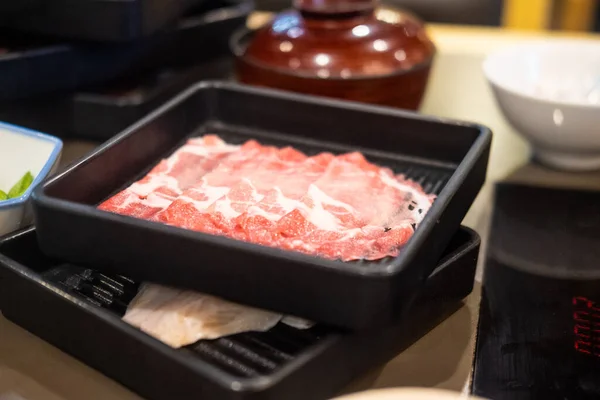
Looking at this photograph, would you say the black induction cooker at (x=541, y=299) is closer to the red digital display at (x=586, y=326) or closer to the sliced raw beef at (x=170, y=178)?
the red digital display at (x=586, y=326)

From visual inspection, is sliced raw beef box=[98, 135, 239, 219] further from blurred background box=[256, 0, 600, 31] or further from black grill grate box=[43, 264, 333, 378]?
blurred background box=[256, 0, 600, 31]

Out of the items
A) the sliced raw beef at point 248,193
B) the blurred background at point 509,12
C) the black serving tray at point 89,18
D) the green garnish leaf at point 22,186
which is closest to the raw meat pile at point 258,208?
the sliced raw beef at point 248,193

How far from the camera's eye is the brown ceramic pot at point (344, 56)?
1294 mm

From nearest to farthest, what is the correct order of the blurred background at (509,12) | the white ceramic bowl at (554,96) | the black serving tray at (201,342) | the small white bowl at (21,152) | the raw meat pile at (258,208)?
the black serving tray at (201,342)
the raw meat pile at (258,208)
the small white bowl at (21,152)
the white ceramic bowl at (554,96)
the blurred background at (509,12)

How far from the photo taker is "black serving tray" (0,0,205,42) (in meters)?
1.27

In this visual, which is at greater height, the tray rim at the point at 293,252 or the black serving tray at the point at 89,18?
the black serving tray at the point at 89,18

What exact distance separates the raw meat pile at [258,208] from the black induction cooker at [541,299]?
0.17 metres

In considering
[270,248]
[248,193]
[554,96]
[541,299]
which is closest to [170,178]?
[248,193]

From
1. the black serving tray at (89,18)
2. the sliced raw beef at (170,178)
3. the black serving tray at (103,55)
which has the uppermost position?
the black serving tray at (89,18)

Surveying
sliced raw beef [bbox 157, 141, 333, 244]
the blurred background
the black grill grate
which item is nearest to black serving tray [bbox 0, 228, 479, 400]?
the black grill grate

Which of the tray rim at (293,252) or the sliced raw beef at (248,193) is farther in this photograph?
the sliced raw beef at (248,193)

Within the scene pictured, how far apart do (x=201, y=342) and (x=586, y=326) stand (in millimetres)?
494

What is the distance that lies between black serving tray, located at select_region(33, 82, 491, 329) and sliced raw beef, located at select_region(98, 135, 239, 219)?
1.5 inches

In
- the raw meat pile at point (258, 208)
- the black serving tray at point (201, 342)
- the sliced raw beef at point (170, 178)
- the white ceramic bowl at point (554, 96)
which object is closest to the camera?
the black serving tray at point (201, 342)
